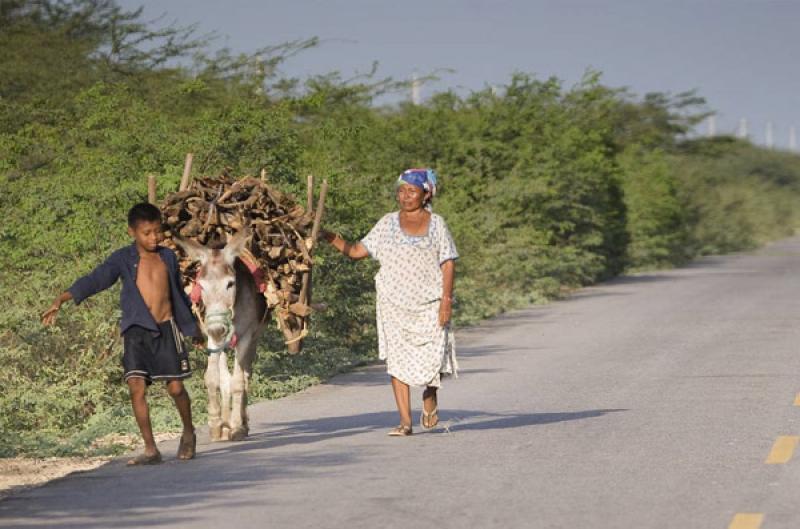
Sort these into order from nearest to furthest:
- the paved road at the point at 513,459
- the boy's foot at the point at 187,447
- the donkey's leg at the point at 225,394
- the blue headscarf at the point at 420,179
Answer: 1. the paved road at the point at 513,459
2. the boy's foot at the point at 187,447
3. the donkey's leg at the point at 225,394
4. the blue headscarf at the point at 420,179

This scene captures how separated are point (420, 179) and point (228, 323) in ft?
5.67

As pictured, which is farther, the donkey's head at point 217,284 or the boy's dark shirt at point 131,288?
the donkey's head at point 217,284

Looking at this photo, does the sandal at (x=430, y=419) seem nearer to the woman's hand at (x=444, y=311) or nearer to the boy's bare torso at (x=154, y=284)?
the woman's hand at (x=444, y=311)

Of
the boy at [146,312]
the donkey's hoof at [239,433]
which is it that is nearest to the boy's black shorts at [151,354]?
the boy at [146,312]

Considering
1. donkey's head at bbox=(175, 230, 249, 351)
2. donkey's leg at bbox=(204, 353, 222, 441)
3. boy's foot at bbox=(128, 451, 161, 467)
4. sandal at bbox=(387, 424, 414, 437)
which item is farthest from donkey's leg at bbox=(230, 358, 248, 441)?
boy's foot at bbox=(128, 451, 161, 467)

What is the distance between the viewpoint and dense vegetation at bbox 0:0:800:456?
1656 cm

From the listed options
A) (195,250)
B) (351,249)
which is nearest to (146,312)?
(195,250)

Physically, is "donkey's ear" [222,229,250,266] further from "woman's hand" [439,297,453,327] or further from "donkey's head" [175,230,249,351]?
"woman's hand" [439,297,453,327]

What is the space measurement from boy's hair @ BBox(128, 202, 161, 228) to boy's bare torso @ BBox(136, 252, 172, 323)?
232mm

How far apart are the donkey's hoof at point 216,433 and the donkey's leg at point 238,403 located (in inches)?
3.4

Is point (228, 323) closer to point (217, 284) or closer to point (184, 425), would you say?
point (217, 284)

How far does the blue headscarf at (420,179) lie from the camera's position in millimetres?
12477

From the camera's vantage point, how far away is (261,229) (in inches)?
492

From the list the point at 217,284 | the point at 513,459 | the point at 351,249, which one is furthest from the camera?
the point at 351,249
